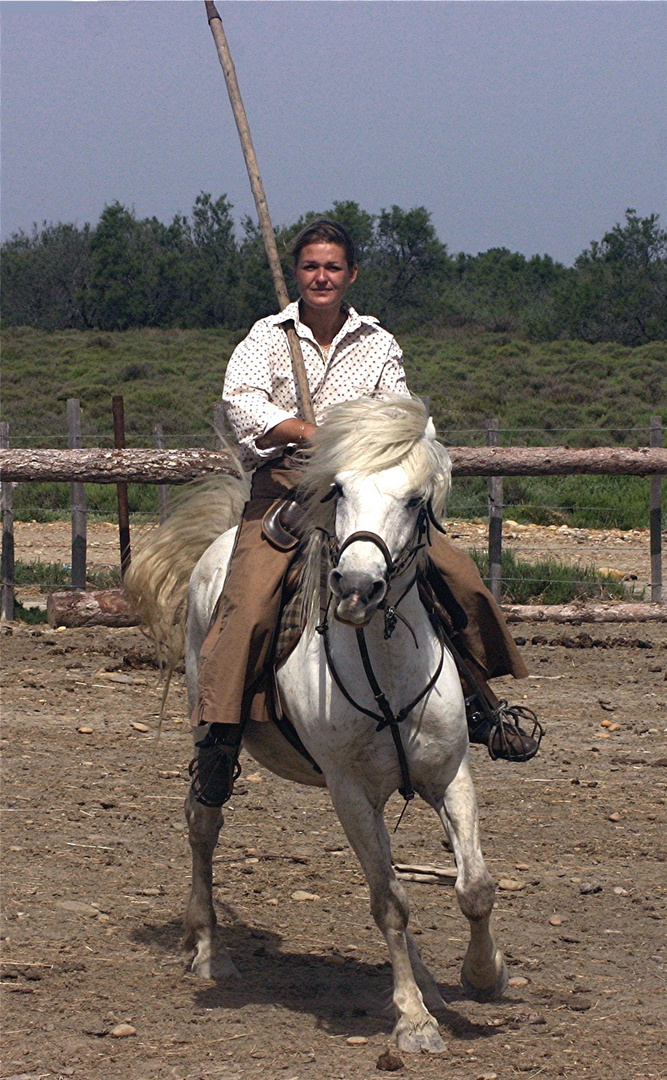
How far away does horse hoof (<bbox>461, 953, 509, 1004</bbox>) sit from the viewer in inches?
161

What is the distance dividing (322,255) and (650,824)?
315 cm

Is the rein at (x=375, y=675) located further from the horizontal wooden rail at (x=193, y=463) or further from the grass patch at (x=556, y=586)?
the grass patch at (x=556, y=586)

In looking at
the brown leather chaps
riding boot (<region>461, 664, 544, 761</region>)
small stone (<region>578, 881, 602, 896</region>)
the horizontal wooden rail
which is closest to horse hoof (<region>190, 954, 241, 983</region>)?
the brown leather chaps

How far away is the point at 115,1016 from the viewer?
12.8 feet

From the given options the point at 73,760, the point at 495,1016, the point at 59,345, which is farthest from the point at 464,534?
the point at 59,345

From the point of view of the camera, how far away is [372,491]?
11.4ft

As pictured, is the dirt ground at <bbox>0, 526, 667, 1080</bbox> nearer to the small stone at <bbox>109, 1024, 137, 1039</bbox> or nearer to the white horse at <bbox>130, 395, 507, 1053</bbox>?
the small stone at <bbox>109, 1024, 137, 1039</bbox>

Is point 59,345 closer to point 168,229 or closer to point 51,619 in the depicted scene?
point 168,229

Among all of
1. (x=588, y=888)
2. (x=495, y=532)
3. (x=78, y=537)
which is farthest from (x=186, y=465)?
(x=588, y=888)

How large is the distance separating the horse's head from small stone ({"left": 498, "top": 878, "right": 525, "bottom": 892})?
6.85 ft

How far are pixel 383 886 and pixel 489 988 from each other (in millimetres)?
590

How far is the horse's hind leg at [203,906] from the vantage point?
4.48 m

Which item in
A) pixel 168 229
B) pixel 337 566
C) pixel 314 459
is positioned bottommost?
Result: pixel 337 566

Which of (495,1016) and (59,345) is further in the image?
(59,345)
